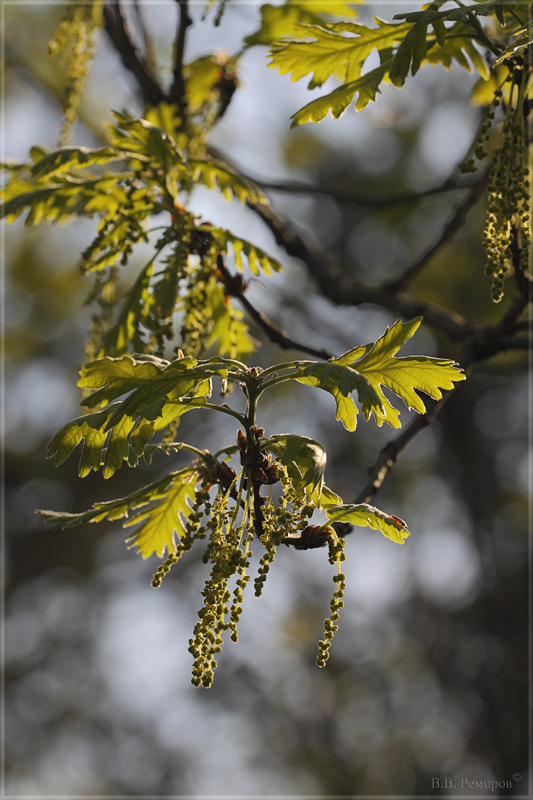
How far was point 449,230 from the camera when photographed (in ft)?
7.93

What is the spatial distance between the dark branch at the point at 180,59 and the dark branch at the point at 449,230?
1.35 m

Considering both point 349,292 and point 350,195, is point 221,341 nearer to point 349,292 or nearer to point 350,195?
point 349,292

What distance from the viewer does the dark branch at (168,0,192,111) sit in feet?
8.09

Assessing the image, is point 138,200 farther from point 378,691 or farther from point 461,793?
point 461,793

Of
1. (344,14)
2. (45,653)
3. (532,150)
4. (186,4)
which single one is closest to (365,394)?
(532,150)

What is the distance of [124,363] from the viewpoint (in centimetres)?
113

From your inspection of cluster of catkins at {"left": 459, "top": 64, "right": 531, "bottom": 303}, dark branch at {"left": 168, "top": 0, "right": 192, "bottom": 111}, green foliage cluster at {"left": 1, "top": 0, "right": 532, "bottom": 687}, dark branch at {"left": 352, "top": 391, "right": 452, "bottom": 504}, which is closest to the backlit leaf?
green foliage cluster at {"left": 1, "top": 0, "right": 532, "bottom": 687}

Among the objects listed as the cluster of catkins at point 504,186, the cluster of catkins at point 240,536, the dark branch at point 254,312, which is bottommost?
the cluster of catkins at point 240,536

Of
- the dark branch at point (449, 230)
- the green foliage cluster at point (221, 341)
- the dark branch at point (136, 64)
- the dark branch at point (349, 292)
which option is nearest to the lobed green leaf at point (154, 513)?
the green foliage cluster at point (221, 341)

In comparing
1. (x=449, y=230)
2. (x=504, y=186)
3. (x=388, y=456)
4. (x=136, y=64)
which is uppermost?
(x=136, y=64)

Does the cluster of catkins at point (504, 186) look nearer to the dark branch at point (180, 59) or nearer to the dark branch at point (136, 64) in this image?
the dark branch at point (180, 59)

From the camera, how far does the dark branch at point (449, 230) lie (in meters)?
2.30

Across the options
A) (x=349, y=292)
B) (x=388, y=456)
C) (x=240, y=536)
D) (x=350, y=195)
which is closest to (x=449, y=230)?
(x=349, y=292)

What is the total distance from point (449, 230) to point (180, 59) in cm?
143
